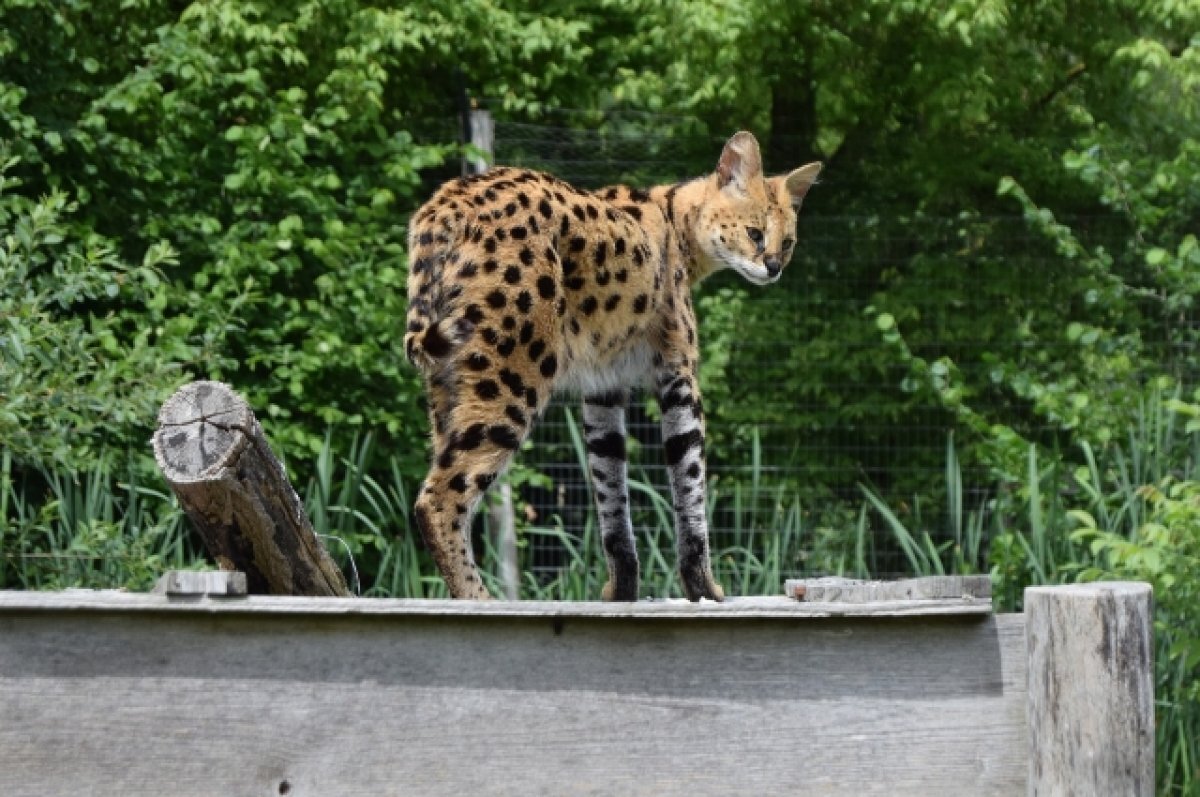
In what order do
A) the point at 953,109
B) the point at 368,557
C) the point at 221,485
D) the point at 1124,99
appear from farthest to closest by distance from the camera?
1. the point at 1124,99
2. the point at 953,109
3. the point at 368,557
4. the point at 221,485

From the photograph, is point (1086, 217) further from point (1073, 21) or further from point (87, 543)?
point (87, 543)

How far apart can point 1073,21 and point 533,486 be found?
14.2 feet

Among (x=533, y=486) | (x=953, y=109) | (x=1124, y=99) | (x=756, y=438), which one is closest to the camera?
(x=756, y=438)

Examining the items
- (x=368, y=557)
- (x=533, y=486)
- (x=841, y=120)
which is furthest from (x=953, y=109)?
(x=368, y=557)

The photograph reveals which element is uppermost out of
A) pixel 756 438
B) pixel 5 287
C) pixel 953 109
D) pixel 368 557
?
pixel 953 109

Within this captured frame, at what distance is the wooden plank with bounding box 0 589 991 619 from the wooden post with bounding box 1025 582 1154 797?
120 millimetres

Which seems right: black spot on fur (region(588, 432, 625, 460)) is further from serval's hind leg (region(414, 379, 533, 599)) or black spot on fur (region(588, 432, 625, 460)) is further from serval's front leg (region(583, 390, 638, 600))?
serval's hind leg (region(414, 379, 533, 599))

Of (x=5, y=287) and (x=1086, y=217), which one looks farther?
(x=1086, y=217)

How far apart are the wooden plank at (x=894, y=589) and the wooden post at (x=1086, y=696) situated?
14.9 inches

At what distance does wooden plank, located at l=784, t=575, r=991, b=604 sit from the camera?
323 centimetres

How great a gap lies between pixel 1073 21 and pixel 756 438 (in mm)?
4342

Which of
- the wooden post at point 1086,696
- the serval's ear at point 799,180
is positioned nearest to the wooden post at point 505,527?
the serval's ear at point 799,180

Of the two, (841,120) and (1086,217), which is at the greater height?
(841,120)

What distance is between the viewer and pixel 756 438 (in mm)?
7086
